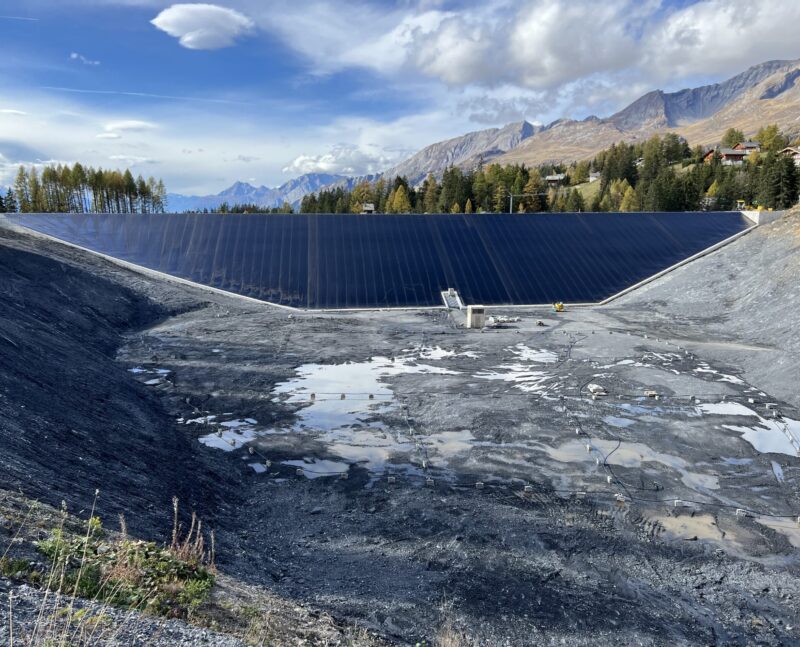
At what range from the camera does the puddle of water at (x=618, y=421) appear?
15.6 m

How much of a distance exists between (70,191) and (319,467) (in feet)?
258

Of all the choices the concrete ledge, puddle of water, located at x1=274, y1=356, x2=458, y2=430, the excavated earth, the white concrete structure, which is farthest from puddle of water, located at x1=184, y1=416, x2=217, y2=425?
the concrete ledge

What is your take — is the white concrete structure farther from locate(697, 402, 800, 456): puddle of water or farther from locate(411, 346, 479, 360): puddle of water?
locate(697, 402, 800, 456): puddle of water

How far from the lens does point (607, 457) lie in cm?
1358

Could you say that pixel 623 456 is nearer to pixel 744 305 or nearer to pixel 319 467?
pixel 319 467

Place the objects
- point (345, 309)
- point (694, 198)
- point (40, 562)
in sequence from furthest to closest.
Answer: point (694, 198) → point (345, 309) → point (40, 562)

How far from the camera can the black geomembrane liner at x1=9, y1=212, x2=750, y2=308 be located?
33188 millimetres

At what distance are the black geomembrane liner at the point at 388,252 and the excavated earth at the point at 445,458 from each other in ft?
23.3

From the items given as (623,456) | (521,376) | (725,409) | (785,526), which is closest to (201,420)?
(521,376)

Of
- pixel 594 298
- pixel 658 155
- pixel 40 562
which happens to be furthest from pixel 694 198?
pixel 40 562

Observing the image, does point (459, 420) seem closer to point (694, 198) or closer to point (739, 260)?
point (739, 260)

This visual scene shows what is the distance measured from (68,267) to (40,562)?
25865 millimetres

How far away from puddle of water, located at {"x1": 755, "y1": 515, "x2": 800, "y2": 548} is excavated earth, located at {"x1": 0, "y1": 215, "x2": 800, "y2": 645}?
0.16 feet

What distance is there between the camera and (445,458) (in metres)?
13.5
